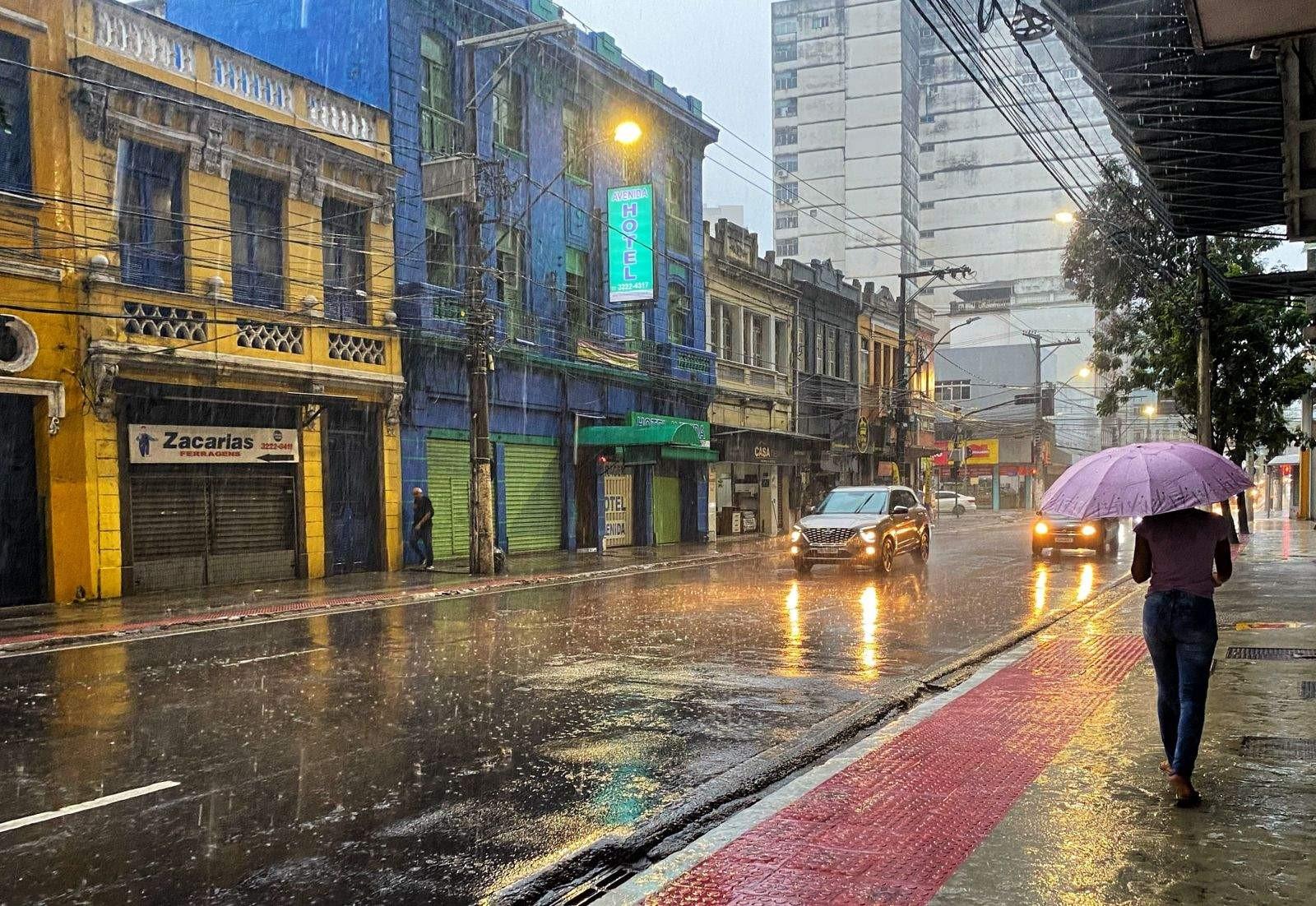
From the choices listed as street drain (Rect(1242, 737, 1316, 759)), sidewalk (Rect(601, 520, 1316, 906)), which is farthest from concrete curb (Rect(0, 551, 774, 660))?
street drain (Rect(1242, 737, 1316, 759))

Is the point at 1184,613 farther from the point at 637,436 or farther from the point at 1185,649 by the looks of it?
the point at 637,436

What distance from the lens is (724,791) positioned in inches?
253

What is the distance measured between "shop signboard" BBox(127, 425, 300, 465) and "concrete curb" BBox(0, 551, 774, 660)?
4028 millimetres

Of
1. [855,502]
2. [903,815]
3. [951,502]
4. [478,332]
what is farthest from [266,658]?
[951,502]

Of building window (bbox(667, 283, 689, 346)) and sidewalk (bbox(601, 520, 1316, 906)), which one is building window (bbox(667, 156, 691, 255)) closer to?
building window (bbox(667, 283, 689, 346))

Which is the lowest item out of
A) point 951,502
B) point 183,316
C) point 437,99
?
point 951,502

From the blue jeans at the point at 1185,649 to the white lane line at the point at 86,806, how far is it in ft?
18.0

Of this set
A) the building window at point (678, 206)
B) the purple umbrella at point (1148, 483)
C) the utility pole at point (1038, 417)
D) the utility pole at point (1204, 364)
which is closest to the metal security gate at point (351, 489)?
the building window at point (678, 206)

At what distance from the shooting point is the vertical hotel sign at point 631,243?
29344mm

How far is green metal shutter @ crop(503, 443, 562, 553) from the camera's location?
92.7 ft

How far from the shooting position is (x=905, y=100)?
299 ft

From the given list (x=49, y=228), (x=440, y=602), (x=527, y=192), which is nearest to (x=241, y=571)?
(x=440, y=602)

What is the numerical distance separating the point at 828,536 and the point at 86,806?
16.8 meters

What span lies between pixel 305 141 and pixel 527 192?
7923 mm
